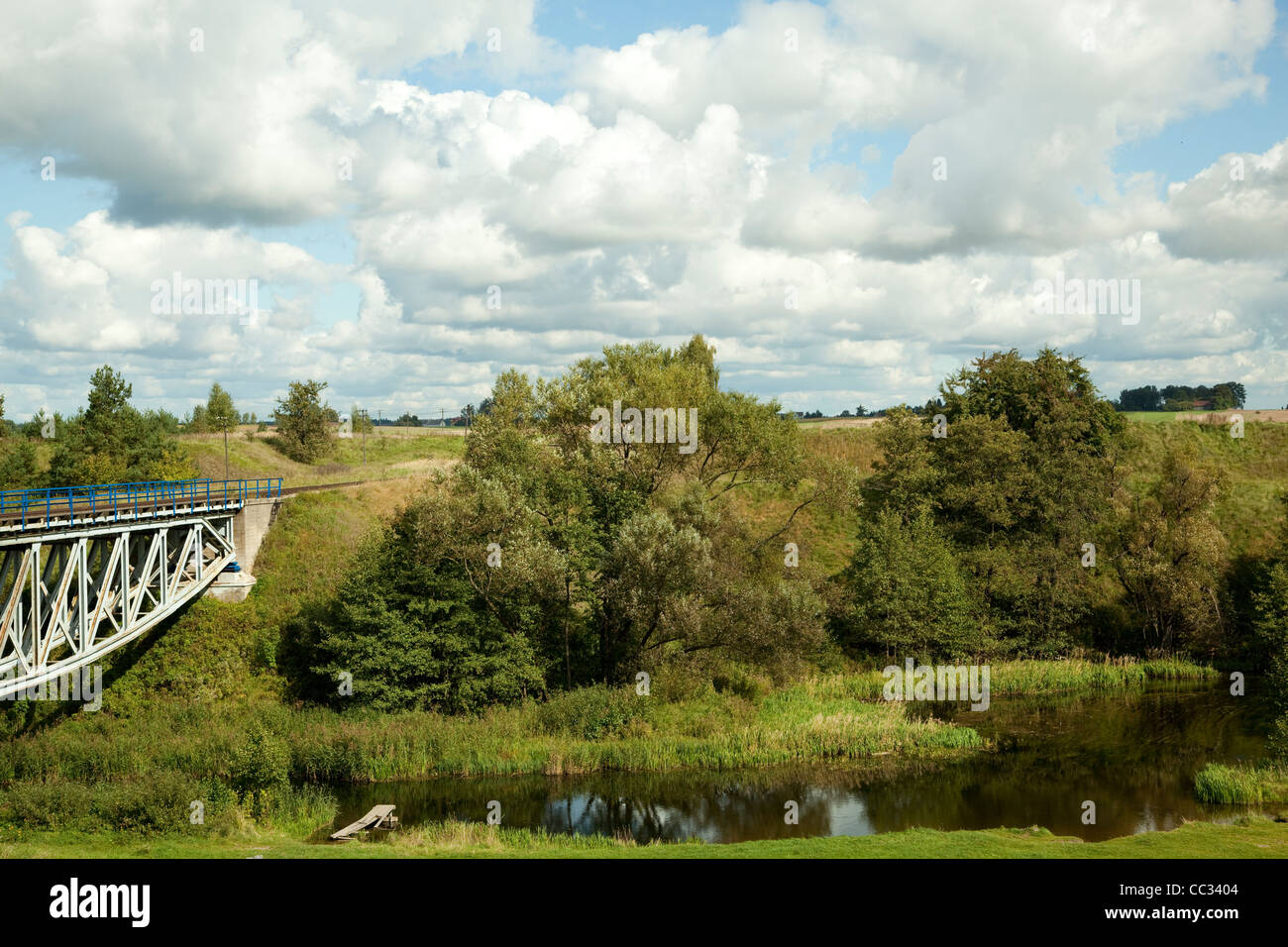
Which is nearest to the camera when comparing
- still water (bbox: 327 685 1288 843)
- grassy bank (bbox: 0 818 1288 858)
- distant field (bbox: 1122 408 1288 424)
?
grassy bank (bbox: 0 818 1288 858)

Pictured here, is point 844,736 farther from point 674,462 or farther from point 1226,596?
point 1226,596

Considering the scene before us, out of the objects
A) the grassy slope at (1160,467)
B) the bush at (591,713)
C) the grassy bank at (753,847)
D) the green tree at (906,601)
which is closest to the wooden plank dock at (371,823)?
the grassy bank at (753,847)

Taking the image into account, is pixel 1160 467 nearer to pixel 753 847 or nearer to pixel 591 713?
pixel 591 713

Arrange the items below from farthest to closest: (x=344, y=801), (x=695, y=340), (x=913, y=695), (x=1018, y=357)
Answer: (x=695, y=340) → (x=1018, y=357) → (x=913, y=695) → (x=344, y=801)

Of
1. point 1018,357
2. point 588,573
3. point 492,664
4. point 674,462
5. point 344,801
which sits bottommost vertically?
point 344,801

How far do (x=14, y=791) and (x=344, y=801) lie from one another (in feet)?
32.0

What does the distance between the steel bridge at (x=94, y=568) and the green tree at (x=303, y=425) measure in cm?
3272

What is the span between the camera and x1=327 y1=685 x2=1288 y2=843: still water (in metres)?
28.3

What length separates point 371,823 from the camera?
27.6 m

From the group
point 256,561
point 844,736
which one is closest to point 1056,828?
point 844,736

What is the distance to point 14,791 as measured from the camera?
89.1 ft

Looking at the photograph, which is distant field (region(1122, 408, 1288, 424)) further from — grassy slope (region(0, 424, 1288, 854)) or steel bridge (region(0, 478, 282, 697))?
steel bridge (region(0, 478, 282, 697))

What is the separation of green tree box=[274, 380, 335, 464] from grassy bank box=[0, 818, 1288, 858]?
5803 centimetres

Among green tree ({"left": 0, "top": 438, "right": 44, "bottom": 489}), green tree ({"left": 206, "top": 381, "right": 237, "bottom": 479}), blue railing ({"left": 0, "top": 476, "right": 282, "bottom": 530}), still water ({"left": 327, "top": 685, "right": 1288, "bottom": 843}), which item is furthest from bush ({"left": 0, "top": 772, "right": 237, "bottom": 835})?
green tree ({"left": 206, "top": 381, "right": 237, "bottom": 479})
